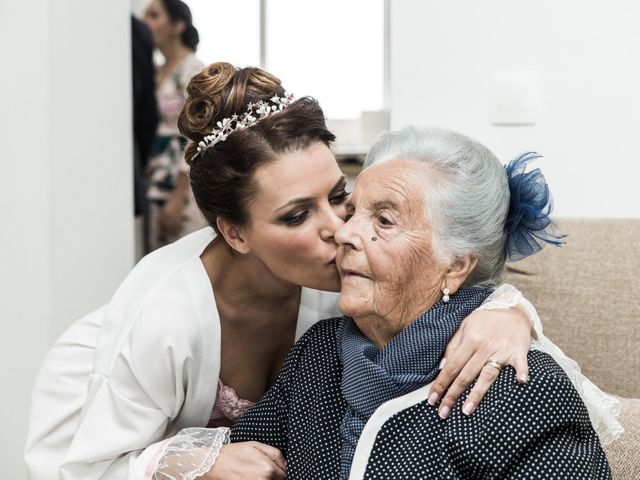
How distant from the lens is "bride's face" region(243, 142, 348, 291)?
1.72m

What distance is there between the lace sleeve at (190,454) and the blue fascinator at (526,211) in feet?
2.31

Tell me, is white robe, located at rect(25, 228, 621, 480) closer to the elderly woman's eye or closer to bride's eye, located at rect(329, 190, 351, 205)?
bride's eye, located at rect(329, 190, 351, 205)

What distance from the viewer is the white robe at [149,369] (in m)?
1.78

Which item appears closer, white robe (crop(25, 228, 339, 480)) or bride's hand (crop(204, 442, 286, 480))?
bride's hand (crop(204, 442, 286, 480))

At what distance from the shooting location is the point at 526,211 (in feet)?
5.01

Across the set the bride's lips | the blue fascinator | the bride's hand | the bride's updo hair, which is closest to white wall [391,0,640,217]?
the bride's updo hair

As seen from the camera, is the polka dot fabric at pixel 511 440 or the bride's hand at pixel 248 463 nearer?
the polka dot fabric at pixel 511 440

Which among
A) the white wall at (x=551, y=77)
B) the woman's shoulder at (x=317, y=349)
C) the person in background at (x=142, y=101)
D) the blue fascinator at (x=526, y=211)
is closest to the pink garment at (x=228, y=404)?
the woman's shoulder at (x=317, y=349)

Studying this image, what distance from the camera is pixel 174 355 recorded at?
1.78m

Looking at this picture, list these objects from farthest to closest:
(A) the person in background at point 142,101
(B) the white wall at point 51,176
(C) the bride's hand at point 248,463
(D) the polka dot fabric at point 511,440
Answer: (A) the person in background at point 142,101, (B) the white wall at point 51,176, (C) the bride's hand at point 248,463, (D) the polka dot fabric at point 511,440

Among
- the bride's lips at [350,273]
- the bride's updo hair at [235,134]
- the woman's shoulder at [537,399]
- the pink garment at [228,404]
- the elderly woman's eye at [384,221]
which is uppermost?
the bride's updo hair at [235,134]

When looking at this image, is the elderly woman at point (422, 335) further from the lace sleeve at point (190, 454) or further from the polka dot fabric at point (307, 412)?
the lace sleeve at point (190, 454)

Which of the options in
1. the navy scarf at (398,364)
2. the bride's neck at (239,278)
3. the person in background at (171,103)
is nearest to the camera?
the navy scarf at (398,364)

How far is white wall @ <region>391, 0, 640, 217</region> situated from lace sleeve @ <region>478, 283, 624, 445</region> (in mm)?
782
